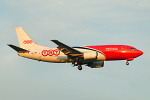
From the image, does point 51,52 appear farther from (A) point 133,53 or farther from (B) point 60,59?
(A) point 133,53

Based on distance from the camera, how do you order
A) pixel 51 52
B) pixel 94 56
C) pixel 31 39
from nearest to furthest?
pixel 94 56 → pixel 51 52 → pixel 31 39

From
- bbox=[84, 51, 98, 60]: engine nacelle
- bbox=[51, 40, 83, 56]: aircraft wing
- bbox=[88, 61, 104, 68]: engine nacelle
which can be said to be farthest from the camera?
bbox=[88, 61, 104, 68]: engine nacelle

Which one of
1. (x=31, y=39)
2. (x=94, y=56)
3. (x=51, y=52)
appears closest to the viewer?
(x=94, y=56)

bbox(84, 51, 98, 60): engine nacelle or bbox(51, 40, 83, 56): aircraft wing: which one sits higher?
bbox(51, 40, 83, 56): aircraft wing

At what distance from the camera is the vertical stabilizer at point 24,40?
69312 millimetres

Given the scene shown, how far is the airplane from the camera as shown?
6306cm

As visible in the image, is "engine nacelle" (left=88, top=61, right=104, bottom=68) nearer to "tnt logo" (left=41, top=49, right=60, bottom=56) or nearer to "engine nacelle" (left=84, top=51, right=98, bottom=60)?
"engine nacelle" (left=84, top=51, right=98, bottom=60)

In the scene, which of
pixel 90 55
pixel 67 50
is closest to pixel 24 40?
pixel 67 50

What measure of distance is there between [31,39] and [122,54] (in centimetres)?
2088

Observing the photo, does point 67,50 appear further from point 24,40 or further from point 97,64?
point 24,40

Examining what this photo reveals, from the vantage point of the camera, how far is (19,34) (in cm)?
7119

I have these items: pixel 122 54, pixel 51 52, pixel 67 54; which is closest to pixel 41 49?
pixel 51 52

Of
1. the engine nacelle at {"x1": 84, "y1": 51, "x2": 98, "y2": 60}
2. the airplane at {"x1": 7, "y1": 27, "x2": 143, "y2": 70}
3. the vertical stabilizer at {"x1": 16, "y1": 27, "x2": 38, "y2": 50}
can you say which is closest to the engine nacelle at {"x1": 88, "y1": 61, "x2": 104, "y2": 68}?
the airplane at {"x1": 7, "y1": 27, "x2": 143, "y2": 70}

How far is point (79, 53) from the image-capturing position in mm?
63406
